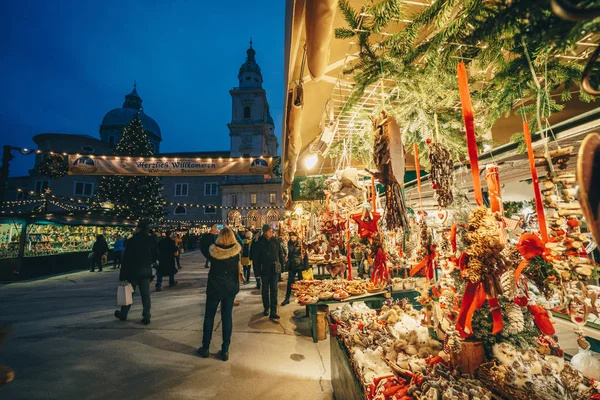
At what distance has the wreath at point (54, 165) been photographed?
7.63m

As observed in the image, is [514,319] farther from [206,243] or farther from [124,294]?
[206,243]

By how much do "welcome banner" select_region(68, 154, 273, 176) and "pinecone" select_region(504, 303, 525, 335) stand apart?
279 inches

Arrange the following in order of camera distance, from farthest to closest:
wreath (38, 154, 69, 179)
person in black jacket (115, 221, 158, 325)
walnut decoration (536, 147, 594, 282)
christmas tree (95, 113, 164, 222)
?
1. christmas tree (95, 113, 164, 222)
2. wreath (38, 154, 69, 179)
3. person in black jacket (115, 221, 158, 325)
4. walnut decoration (536, 147, 594, 282)

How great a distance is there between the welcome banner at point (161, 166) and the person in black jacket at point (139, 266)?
333 centimetres

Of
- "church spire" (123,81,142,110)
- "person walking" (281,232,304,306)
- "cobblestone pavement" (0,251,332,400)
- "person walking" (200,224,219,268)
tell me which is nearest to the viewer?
"cobblestone pavement" (0,251,332,400)

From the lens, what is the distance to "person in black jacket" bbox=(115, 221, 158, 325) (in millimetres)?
5168

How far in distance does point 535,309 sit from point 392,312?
4.93 ft

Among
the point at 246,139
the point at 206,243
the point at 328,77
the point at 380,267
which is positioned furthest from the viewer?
A: the point at 246,139

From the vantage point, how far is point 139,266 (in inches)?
205

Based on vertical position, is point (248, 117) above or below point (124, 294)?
above

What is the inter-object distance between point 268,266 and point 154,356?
2464 mm

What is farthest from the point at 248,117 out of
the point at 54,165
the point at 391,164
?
the point at 391,164

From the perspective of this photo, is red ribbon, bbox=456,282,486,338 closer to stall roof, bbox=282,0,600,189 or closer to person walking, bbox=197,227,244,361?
stall roof, bbox=282,0,600,189

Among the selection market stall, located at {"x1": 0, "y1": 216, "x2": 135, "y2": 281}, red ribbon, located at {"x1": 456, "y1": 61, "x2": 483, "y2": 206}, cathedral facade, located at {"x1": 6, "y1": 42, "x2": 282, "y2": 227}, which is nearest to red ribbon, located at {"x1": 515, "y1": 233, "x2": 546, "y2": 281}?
red ribbon, located at {"x1": 456, "y1": 61, "x2": 483, "y2": 206}
